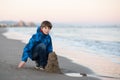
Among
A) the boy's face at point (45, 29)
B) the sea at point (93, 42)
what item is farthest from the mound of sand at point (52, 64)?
the sea at point (93, 42)

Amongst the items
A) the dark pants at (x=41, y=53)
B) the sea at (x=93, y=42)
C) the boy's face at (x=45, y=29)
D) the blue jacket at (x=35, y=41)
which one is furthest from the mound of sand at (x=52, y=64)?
the sea at (x=93, y=42)

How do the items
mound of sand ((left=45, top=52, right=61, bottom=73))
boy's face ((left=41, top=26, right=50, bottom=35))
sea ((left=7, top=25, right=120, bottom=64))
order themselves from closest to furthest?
mound of sand ((left=45, top=52, right=61, bottom=73)) < boy's face ((left=41, top=26, right=50, bottom=35)) < sea ((left=7, top=25, right=120, bottom=64))

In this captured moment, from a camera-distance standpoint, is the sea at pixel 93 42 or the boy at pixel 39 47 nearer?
the boy at pixel 39 47

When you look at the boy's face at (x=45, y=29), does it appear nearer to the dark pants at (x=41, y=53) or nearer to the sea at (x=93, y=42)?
the dark pants at (x=41, y=53)

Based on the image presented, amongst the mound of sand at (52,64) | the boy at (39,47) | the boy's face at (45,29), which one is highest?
the boy's face at (45,29)

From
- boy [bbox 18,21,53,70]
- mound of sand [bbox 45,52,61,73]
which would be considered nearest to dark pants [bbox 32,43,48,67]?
boy [bbox 18,21,53,70]

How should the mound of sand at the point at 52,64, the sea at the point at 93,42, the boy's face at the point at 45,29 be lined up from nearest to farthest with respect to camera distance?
1. the mound of sand at the point at 52,64
2. the boy's face at the point at 45,29
3. the sea at the point at 93,42

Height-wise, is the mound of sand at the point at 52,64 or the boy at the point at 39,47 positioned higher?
the boy at the point at 39,47

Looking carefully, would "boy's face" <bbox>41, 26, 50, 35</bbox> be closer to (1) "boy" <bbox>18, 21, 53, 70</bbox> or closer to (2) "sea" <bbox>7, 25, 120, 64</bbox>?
(1) "boy" <bbox>18, 21, 53, 70</bbox>

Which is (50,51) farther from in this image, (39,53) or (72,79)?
(72,79)

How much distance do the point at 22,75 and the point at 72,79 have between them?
944 millimetres

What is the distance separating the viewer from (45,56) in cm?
674

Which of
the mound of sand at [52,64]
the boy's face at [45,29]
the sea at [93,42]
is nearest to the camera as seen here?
the mound of sand at [52,64]

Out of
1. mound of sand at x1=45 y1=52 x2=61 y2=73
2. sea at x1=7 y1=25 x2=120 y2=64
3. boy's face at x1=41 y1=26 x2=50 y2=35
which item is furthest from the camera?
sea at x1=7 y1=25 x2=120 y2=64
